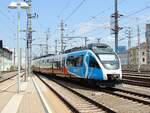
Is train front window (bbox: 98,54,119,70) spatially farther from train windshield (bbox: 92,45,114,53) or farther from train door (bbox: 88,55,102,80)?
train windshield (bbox: 92,45,114,53)

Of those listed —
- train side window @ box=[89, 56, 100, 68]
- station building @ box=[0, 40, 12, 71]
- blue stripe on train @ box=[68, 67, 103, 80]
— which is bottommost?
blue stripe on train @ box=[68, 67, 103, 80]

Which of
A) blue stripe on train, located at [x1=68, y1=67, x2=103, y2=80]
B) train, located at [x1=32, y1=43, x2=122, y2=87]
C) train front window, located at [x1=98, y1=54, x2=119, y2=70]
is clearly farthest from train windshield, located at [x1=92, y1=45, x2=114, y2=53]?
blue stripe on train, located at [x1=68, y1=67, x2=103, y2=80]

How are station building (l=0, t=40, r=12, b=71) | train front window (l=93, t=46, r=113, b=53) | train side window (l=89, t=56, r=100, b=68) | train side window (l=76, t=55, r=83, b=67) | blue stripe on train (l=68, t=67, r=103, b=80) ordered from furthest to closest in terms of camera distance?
station building (l=0, t=40, r=12, b=71)
train side window (l=76, t=55, r=83, b=67)
train front window (l=93, t=46, r=113, b=53)
train side window (l=89, t=56, r=100, b=68)
blue stripe on train (l=68, t=67, r=103, b=80)

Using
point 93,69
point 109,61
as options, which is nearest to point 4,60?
point 93,69

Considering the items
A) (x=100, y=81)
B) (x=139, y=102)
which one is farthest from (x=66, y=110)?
(x=100, y=81)

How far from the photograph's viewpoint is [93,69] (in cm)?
→ 3028

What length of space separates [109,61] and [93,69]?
1.26 metres

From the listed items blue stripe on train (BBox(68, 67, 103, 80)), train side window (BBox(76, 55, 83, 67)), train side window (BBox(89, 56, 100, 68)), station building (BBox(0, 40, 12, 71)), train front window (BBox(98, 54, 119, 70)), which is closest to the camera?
blue stripe on train (BBox(68, 67, 103, 80))

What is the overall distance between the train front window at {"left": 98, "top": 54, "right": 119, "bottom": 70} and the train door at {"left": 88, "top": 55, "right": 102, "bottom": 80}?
0.48m

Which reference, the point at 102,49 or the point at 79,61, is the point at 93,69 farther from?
the point at 79,61

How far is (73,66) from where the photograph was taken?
122ft

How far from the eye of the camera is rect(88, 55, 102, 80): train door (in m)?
29.5

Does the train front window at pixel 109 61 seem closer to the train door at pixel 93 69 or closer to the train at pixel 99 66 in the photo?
the train at pixel 99 66

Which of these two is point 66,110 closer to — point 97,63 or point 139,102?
point 139,102
